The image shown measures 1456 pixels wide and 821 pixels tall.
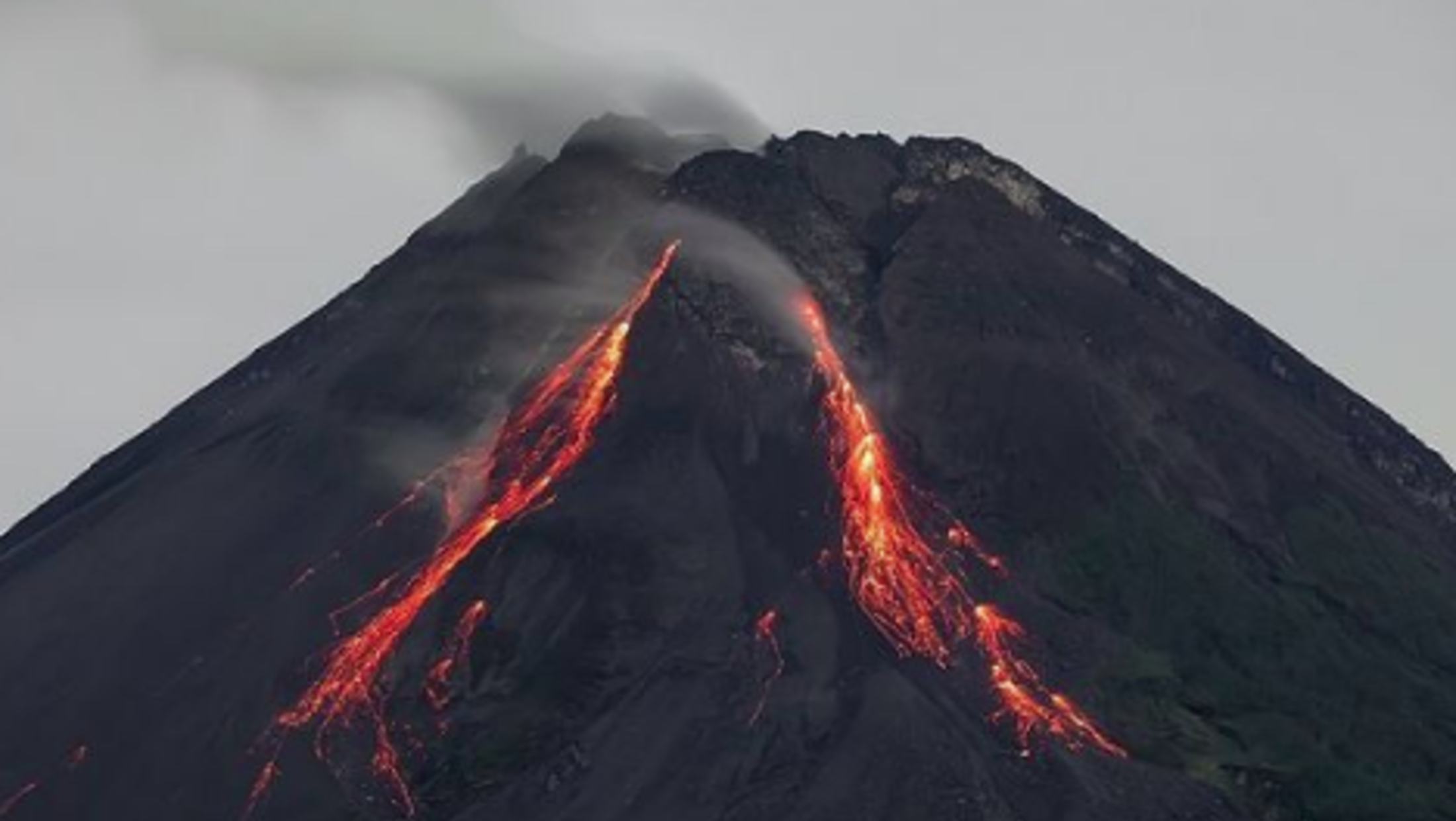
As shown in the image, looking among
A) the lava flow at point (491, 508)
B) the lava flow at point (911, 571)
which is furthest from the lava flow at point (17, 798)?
the lava flow at point (911, 571)

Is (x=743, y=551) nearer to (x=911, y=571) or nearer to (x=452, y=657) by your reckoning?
(x=911, y=571)

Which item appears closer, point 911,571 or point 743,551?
point 743,551

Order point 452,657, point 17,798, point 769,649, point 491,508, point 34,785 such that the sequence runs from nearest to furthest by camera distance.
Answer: point 769,649, point 17,798, point 34,785, point 452,657, point 491,508

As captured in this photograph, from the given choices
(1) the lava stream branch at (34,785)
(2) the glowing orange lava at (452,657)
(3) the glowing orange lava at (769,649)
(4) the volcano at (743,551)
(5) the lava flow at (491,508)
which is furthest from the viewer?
(2) the glowing orange lava at (452,657)

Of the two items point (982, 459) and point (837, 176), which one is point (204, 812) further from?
point (837, 176)

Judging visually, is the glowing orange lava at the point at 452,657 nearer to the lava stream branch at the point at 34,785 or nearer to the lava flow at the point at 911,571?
the lava stream branch at the point at 34,785

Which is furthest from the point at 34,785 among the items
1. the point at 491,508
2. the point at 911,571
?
the point at 911,571
